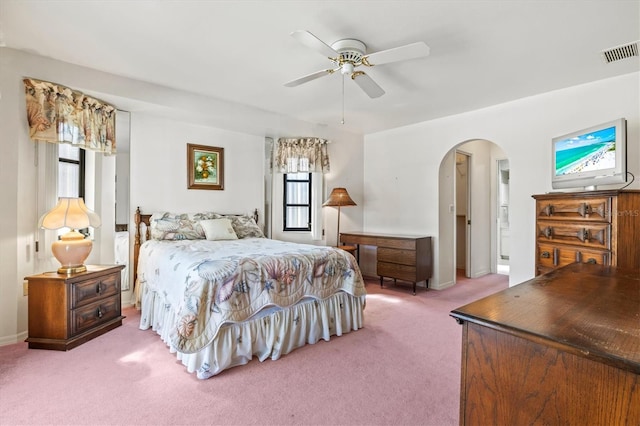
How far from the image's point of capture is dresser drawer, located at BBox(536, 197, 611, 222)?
233 centimetres

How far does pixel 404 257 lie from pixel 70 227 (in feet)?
12.4

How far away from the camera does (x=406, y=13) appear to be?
2117 mm

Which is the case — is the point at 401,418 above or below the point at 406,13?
below

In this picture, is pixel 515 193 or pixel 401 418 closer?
pixel 401 418

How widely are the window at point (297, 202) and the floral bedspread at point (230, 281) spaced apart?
1990 millimetres

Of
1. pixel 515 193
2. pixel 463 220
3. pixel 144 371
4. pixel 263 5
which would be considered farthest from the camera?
pixel 463 220

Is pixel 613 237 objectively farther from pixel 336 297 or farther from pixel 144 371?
pixel 144 371

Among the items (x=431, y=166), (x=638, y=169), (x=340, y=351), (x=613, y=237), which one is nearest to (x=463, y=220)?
(x=431, y=166)

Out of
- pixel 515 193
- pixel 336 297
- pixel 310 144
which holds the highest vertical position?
pixel 310 144

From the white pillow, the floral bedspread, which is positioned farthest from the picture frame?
the floral bedspread

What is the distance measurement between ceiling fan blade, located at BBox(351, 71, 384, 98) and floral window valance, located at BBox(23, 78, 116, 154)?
2650mm

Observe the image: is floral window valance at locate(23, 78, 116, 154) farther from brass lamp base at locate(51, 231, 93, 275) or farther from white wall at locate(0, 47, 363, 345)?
brass lamp base at locate(51, 231, 93, 275)

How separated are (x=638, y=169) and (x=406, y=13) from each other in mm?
2713

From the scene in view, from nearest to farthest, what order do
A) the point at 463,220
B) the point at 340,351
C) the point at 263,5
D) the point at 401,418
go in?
the point at 401,418 < the point at 263,5 < the point at 340,351 < the point at 463,220
